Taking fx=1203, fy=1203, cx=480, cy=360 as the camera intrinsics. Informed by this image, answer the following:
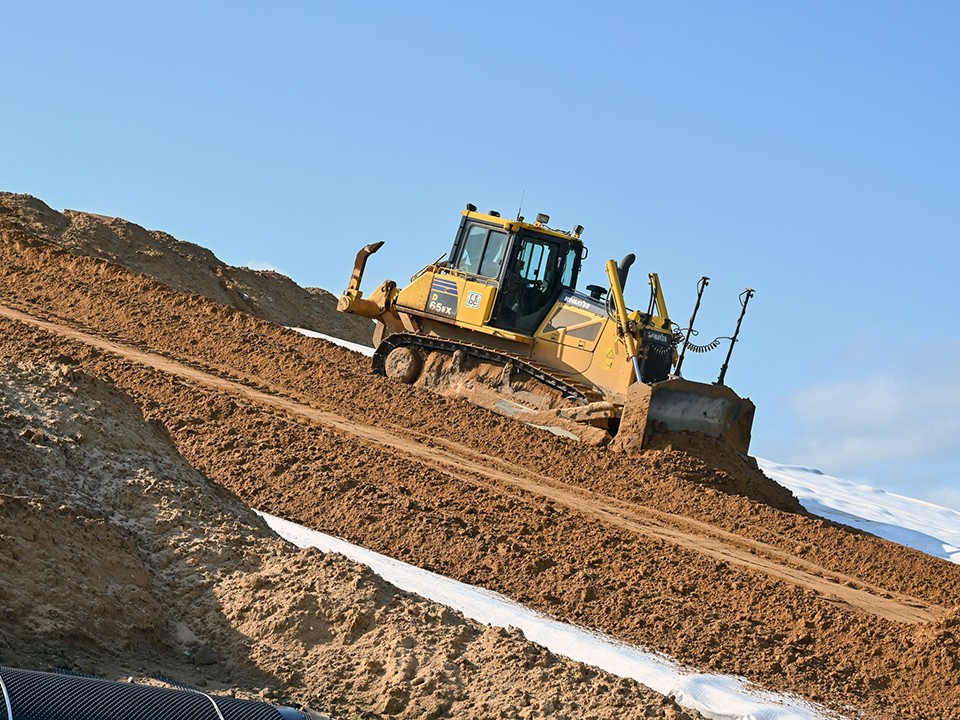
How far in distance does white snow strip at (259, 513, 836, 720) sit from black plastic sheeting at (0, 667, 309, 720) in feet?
8.95

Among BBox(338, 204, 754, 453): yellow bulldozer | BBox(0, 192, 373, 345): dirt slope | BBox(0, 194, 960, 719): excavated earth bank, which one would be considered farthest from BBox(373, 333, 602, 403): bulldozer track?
BBox(0, 192, 373, 345): dirt slope

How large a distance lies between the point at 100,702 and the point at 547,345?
11782 millimetres

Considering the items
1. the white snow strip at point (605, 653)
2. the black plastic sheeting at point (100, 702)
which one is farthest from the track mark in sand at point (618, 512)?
the black plastic sheeting at point (100, 702)

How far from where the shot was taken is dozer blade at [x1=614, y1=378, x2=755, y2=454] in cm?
1474

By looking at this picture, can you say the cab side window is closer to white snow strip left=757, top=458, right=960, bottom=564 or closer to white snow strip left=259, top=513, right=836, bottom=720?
white snow strip left=757, top=458, right=960, bottom=564

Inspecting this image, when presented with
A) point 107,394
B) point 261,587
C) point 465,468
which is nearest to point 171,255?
point 465,468

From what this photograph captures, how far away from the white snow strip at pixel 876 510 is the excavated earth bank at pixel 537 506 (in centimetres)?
157

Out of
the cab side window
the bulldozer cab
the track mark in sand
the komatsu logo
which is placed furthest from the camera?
the komatsu logo

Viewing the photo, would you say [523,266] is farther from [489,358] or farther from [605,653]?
[605,653]

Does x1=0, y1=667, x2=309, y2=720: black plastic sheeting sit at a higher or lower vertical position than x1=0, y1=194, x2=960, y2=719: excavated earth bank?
lower

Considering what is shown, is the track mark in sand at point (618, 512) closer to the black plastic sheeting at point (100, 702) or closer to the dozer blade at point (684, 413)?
the dozer blade at point (684, 413)

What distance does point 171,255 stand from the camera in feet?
99.2

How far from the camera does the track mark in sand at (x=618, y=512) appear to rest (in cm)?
1170

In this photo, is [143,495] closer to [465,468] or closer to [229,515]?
[229,515]
